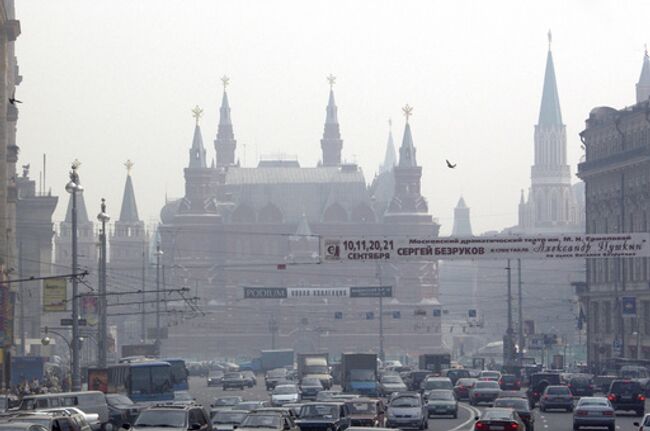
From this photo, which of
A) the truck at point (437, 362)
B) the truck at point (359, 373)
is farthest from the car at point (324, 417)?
the truck at point (437, 362)

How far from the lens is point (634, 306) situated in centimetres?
9881

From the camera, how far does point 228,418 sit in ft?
151

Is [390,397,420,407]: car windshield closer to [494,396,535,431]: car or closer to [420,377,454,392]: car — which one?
[494,396,535,431]: car

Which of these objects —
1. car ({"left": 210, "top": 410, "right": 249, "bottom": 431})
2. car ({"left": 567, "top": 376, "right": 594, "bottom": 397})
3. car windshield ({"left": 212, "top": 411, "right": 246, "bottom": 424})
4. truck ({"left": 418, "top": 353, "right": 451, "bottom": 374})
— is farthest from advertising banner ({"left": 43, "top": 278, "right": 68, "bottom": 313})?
truck ({"left": 418, "top": 353, "right": 451, "bottom": 374})

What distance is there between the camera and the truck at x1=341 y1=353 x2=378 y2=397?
88.4 m

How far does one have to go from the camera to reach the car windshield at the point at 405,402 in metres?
54.6

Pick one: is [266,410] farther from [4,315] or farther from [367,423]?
[4,315]

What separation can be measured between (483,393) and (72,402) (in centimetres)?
2839

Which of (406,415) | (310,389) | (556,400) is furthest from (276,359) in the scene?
(406,415)

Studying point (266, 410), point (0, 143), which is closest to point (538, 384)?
point (0, 143)

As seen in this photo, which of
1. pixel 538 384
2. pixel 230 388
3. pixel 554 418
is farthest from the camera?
pixel 230 388

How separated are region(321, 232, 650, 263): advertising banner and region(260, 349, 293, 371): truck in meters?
93.9

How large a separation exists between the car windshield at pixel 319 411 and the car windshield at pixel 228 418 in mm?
1652

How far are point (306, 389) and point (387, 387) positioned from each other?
921 cm
